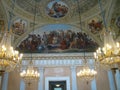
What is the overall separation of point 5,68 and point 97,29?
7510 mm

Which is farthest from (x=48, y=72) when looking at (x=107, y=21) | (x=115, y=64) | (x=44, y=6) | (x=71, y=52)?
Answer: (x=115, y=64)

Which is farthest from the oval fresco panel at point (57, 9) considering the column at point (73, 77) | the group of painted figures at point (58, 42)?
the column at point (73, 77)

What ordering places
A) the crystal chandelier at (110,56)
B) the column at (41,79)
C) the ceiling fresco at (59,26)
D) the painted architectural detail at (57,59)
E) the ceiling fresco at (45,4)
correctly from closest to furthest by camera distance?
the crystal chandelier at (110,56)
the ceiling fresco at (45,4)
the ceiling fresco at (59,26)
the column at (41,79)
the painted architectural detail at (57,59)

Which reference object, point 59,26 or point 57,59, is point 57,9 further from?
point 57,59

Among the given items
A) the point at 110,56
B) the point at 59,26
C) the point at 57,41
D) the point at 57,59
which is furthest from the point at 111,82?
the point at 110,56

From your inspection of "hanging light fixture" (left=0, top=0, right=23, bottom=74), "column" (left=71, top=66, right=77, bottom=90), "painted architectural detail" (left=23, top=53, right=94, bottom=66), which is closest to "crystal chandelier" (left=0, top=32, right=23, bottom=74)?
"hanging light fixture" (left=0, top=0, right=23, bottom=74)

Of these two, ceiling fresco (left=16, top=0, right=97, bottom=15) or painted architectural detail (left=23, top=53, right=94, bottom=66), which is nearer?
ceiling fresco (left=16, top=0, right=97, bottom=15)

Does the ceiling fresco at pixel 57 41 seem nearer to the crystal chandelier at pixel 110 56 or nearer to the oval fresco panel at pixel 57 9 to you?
the oval fresco panel at pixel 57 9

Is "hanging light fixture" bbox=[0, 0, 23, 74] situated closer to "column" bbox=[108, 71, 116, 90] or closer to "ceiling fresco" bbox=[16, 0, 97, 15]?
"ceiling fresco" bbox=[16, 0, 97, 15]

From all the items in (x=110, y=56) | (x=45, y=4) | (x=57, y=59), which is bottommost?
(x=110, y=56)

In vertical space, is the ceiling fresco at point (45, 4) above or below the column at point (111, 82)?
above

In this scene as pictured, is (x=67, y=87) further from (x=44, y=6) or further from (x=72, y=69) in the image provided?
(x=44, y=6)

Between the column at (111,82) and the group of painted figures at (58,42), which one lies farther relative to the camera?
the group of painted figures at (58,42)

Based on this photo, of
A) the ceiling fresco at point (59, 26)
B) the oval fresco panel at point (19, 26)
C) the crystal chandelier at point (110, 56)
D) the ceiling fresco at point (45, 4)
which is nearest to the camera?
the crystal chandelier at point (110, 56)
